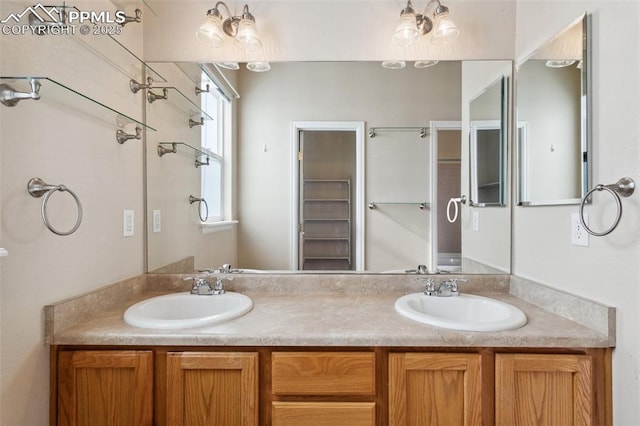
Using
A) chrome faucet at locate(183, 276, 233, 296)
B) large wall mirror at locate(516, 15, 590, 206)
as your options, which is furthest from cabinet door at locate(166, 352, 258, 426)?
large wall mirror at locate(516, 15, 590, 206)

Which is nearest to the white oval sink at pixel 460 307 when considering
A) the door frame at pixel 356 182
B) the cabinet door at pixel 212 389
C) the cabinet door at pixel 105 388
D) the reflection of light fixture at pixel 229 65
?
the door frame at pixel 356 182

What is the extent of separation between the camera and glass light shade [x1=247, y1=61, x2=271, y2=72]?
1649mm

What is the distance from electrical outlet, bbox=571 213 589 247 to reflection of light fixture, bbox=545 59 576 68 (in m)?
0.59

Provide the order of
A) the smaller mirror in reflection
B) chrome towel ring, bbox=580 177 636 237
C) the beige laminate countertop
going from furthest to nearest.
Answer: the smaller mirror in reflection, the beige laminate countertop, chrome towel ring, bbox=580 177 636 237

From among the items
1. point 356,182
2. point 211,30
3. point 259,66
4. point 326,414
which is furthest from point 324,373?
point 211,30

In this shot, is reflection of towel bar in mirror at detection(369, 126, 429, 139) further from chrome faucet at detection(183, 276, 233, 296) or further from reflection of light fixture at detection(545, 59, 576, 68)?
chrome faucet at detection(183, 276, 233, 296)

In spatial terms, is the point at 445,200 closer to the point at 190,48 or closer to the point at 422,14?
the point at 422,14

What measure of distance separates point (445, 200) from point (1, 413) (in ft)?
6.30

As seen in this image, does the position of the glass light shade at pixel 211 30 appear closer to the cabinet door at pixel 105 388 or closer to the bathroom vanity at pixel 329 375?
the bathroom vanity at pixel 329 375

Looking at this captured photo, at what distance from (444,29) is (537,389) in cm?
158

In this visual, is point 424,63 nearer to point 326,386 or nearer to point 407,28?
point 407,28

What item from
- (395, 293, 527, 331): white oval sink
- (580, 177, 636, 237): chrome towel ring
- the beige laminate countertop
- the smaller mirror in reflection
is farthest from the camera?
the smaller mirror in reflection

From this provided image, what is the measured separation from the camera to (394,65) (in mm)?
1651

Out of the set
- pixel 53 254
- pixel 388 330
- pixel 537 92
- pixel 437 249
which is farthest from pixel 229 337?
pixel 537 92
